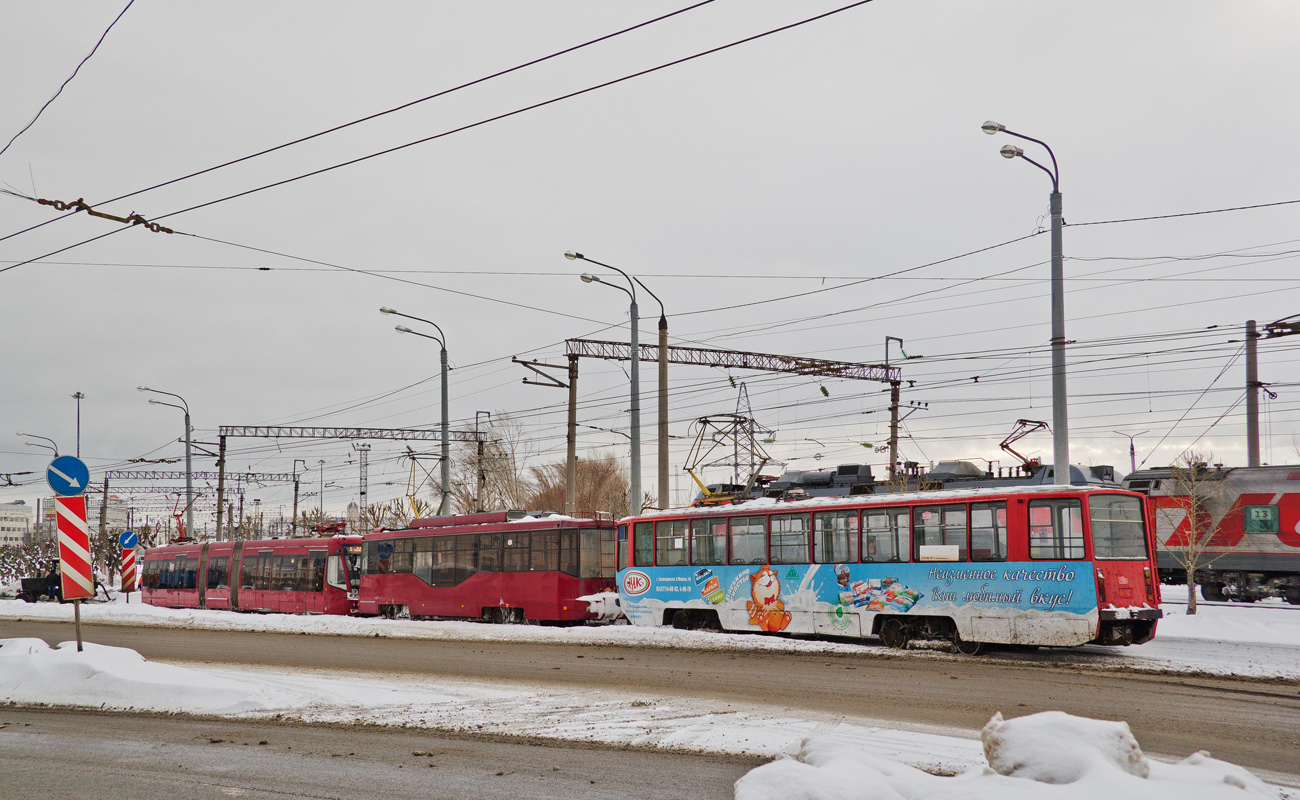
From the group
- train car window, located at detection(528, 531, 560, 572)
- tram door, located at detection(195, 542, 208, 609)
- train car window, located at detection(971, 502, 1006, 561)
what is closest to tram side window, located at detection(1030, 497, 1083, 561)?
train car window, located at detection(971, 502, 1006, 561)

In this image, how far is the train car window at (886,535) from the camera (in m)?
17.6

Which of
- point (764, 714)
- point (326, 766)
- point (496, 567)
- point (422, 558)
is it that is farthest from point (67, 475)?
point (422, 558)

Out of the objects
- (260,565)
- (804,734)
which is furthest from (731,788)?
(260,565)

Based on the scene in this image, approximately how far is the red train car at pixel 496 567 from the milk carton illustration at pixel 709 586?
3.84 metres

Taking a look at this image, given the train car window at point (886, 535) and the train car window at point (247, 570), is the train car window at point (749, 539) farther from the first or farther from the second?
the train car window at point (247, 570)

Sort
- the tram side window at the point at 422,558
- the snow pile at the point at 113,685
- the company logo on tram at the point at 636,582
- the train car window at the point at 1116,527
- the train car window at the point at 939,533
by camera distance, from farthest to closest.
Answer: the tram side window at the point at 422,558 → the company logo on tram at the point at 636,582 → the train car window at the point at 939,533 → the train car window at the point at 1116,527 → the snow pile at the point at 113,685

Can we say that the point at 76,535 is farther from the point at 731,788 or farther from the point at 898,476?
the point at 898,476

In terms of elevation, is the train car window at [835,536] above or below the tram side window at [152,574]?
above

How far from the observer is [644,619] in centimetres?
2252

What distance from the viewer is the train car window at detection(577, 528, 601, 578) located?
24.0 metres

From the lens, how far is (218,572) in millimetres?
37625

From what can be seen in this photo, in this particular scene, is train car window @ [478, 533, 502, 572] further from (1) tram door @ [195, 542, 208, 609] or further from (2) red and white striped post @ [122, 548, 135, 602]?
(2) red and white striped post @ [122, 548, 135, 602]

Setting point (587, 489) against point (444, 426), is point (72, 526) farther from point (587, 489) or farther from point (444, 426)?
point (587, 489)

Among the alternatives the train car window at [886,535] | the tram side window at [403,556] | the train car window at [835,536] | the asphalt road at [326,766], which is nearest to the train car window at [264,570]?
the tram side window at [403,556]
